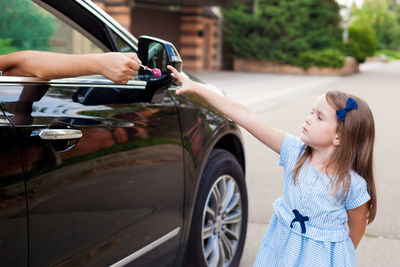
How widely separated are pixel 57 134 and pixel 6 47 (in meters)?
0.88

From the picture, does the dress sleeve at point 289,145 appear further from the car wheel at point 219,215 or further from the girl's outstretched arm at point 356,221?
the car wheel at point 219,215

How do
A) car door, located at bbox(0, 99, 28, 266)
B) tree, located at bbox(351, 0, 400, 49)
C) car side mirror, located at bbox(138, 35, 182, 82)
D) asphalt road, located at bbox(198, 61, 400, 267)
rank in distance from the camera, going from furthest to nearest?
tree, located at bbox(351, 0, 400, 49) → asphalt road, located at bbox(198, 61, 400, 267) → car side mirror, located at bbox(138, 35, 182, 82) → car door, located at bbox(0, 99, 28, 266)

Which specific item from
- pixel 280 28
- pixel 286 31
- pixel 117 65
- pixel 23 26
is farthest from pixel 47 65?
pixel 280 28

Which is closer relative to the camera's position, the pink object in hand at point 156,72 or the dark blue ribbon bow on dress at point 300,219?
the dark blue ribbon bow on dress at point 300,219

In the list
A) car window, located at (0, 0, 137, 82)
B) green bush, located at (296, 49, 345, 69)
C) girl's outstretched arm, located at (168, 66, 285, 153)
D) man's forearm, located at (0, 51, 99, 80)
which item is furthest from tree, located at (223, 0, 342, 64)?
man's forearm, located at (0, 51, 99, 80)

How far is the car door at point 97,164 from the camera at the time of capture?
6.21ft

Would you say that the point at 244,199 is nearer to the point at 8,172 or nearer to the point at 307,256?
the point at 307,256

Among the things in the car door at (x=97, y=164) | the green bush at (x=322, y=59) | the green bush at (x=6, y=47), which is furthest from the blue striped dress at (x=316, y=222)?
the green bush at (x=322, y=59)

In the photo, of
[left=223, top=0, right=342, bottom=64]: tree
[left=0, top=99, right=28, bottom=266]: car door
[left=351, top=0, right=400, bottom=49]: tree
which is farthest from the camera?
[left=351, top=0, right=400, bottom=49]: tree

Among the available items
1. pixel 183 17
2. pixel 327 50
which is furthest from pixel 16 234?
pixel 327 50

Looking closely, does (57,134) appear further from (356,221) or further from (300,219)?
(356,221)

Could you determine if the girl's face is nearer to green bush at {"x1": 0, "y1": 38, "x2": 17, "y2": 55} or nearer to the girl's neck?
the girl's neck

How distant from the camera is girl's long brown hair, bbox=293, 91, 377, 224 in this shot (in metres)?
2.12

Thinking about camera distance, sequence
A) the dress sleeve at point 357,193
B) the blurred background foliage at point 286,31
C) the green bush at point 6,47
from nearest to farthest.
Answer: the dress sleeve at point 357,193
the green bush at point 6,47
the blurred background foliage at point 286,31
